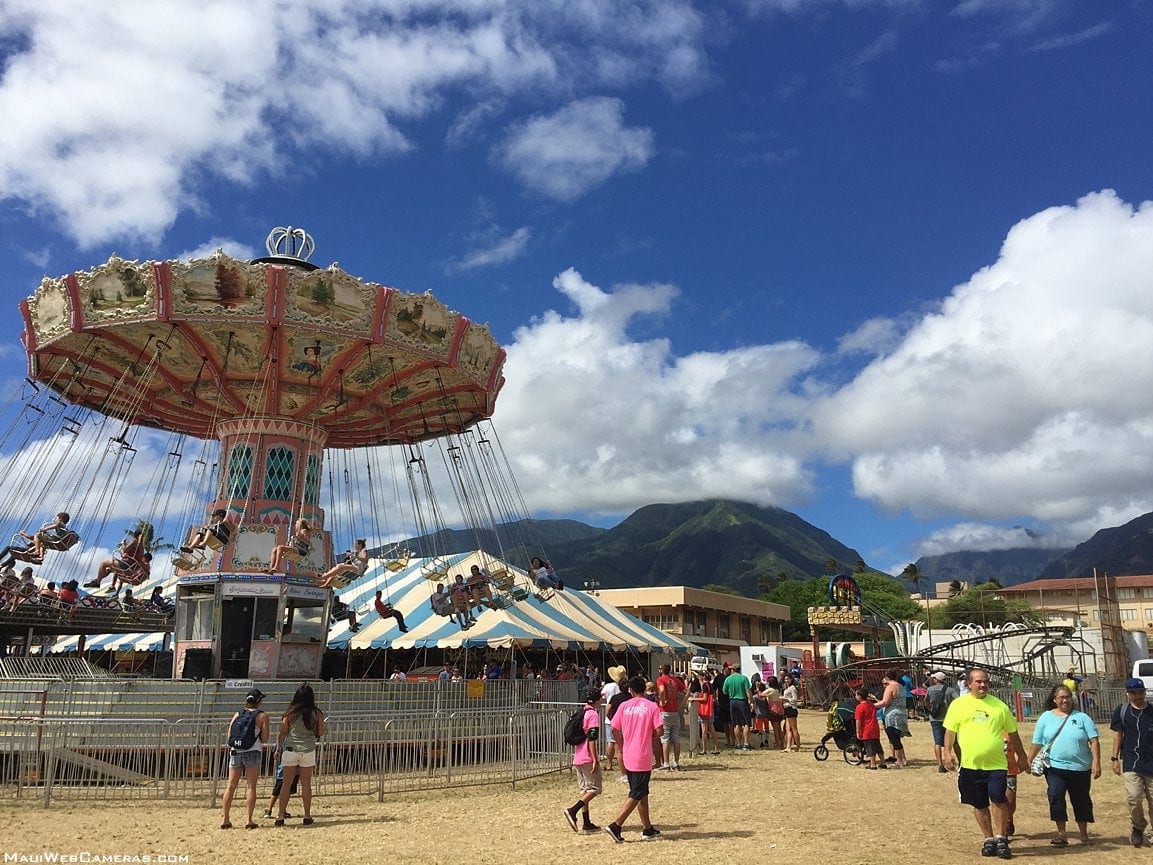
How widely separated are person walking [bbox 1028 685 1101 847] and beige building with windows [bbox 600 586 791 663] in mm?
50462

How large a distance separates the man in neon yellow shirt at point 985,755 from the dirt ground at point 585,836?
0.36m

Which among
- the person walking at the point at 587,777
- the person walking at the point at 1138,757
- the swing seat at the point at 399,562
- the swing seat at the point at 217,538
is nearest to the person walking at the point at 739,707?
the swing seat at the point at 399,562

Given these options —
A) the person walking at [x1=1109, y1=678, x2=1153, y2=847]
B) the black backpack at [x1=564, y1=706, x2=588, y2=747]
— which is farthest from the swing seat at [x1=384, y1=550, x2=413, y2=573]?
the person walking at [x1=1109, y1=678, x2=1153, y2=847]

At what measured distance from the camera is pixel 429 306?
1898 centimetres

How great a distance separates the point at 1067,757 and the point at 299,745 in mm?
7546

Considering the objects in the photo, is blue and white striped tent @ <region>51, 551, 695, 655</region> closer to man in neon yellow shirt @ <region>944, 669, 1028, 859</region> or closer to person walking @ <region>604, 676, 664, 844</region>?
person walking @ <region>604, 676, 664, 844</region>

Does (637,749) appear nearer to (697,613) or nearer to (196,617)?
(196,617)

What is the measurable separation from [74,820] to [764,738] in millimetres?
12804

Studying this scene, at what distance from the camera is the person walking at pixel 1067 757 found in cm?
782

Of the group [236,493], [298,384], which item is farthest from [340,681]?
[298,384]

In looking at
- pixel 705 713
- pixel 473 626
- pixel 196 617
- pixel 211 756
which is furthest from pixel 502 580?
pixel 211 756

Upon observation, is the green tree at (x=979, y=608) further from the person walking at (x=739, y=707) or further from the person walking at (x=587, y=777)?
the person walking at (x=587, y=777)

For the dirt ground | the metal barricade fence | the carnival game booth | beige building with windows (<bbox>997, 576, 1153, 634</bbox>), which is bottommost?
the dirt ground

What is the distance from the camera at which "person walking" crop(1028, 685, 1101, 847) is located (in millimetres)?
7820
